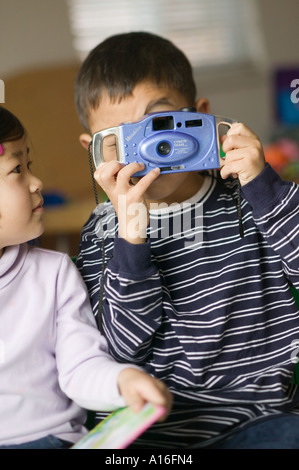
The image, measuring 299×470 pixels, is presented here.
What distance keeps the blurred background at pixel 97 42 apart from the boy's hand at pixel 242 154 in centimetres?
117

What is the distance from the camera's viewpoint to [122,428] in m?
0.71

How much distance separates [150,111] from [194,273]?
251mm

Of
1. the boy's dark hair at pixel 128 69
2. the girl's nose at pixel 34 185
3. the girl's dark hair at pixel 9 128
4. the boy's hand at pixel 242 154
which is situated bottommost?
the girl's nose at pixel 34 185

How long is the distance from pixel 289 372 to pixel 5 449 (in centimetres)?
42

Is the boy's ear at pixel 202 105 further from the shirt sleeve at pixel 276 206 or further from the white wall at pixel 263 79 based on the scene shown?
the white wall at pixel 263 79

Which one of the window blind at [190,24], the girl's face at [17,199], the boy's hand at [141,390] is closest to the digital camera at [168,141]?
the girl's face at [17,199]

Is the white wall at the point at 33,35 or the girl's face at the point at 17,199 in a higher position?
the white wall at the point at 33,35

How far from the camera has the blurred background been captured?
97.8 inches

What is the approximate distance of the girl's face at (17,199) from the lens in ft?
2.93

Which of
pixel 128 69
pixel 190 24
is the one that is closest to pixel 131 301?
pixel 128 69

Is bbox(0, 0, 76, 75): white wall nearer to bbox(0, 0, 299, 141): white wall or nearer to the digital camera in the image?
bbox(0, 0, 299, 141): white wall

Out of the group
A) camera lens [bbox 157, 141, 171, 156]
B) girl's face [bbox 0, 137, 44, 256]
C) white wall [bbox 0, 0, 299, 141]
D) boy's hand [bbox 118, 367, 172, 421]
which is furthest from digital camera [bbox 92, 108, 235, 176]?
white wall [bbox 0, 0, 299, 141]

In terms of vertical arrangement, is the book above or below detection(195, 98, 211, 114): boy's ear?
below

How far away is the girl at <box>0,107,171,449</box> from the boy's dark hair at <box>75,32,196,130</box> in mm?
159
